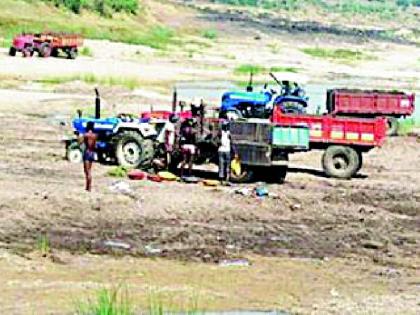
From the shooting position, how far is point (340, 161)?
27.6m

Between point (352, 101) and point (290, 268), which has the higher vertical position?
point (352, 101)

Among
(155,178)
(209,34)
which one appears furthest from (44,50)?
(155,178)

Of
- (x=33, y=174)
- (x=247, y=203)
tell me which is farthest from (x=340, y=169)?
(x=33, y=174)

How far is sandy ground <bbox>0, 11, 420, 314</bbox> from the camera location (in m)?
16.3

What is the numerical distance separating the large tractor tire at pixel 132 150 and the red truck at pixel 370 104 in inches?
406

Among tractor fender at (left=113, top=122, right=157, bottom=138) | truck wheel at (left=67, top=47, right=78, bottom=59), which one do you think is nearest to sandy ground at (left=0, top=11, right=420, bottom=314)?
tractor fender at (left=113, top=122, right=157, bottom=138)

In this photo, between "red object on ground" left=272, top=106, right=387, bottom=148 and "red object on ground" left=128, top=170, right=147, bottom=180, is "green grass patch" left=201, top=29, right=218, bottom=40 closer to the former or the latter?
"red object on ground" left=272, top=106, right=387, bottom=148

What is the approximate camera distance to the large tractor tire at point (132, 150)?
2664 cm

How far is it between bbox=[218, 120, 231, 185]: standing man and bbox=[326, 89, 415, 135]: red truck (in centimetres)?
1069

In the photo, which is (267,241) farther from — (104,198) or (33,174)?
(33,174)

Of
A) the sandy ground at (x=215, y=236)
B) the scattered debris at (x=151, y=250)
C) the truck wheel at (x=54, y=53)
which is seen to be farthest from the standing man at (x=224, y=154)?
the truck wheel at (x=54, y=53)

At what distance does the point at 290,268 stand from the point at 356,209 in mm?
5512

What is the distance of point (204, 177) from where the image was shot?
2673 cm

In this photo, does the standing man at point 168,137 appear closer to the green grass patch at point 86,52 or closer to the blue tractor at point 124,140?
the blue tractor at point 124,140
